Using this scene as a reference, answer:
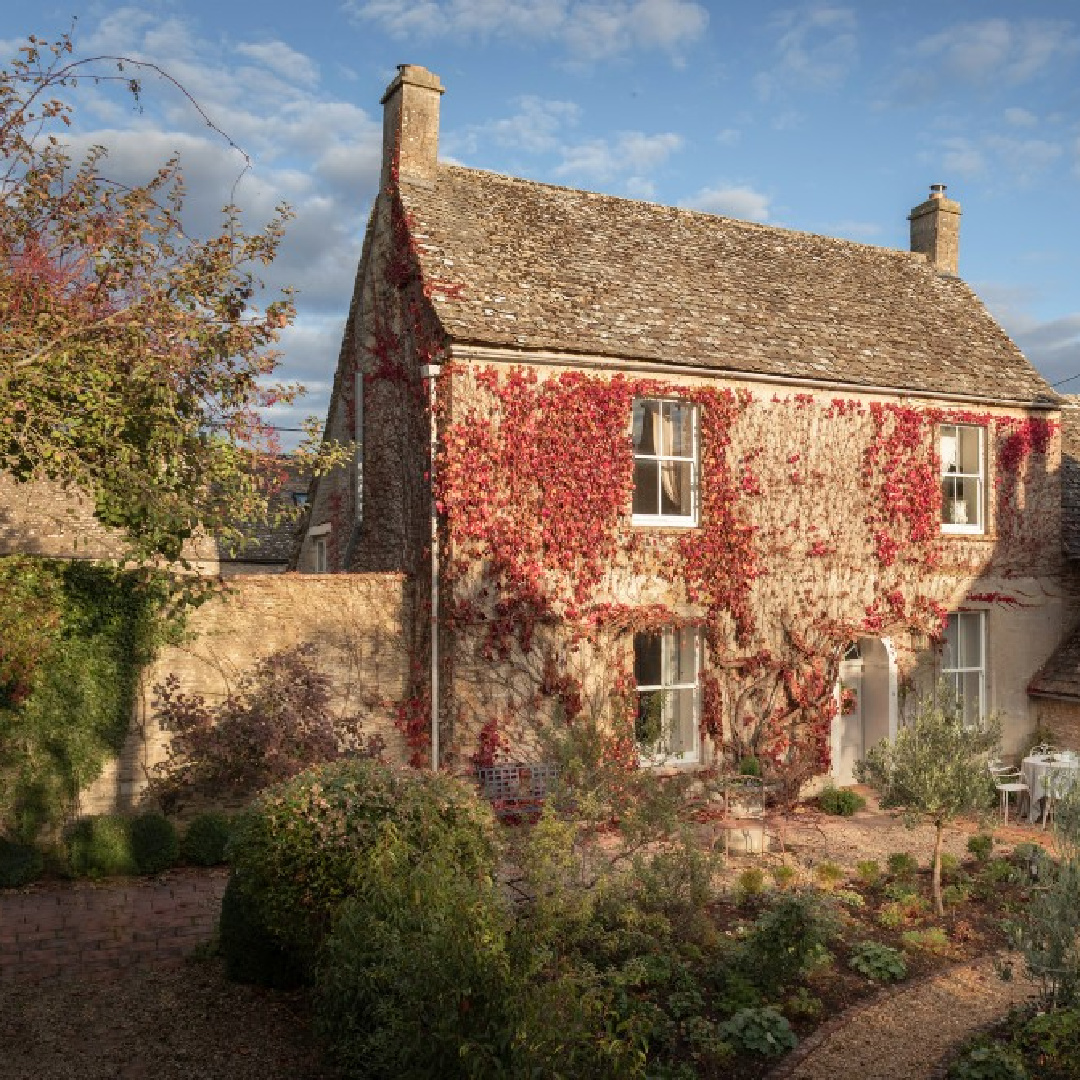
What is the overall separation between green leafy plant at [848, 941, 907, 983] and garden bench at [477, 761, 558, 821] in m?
5.18

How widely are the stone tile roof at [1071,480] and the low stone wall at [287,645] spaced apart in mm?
12285

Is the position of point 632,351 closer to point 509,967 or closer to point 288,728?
point 288,728

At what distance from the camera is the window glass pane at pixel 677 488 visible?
49.1ft

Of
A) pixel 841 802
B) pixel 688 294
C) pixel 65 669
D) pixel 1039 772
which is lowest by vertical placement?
pixel 841 802

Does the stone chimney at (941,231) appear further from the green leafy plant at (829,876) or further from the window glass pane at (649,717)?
the green leafy plant at (829,876)

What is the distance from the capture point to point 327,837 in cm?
756

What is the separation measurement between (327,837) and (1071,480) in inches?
675

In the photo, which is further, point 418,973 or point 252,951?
point 252,951

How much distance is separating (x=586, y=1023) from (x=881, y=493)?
40.8 ft

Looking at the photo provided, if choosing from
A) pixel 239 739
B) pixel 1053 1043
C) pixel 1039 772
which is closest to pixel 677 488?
pixel 1039 772

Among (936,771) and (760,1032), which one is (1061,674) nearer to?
(936,771)

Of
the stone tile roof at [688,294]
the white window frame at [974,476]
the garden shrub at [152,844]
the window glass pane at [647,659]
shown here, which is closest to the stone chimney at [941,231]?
the stone tile roof at [688,294]

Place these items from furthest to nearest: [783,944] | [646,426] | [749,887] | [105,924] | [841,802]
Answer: [646,426], [841,802], [749,887], [105,924], [783,944]

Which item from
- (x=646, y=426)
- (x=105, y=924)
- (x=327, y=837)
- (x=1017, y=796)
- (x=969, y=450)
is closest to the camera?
(x=327, y=837)
